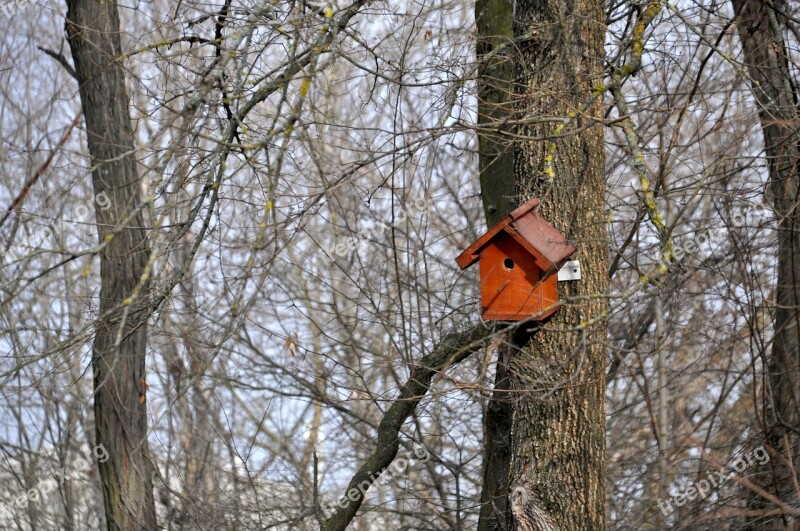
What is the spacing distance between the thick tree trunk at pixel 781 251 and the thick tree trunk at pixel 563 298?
1.37 m

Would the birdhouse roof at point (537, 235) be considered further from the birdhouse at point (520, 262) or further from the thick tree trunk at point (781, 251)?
the thick tree trunk at point (781, 251)

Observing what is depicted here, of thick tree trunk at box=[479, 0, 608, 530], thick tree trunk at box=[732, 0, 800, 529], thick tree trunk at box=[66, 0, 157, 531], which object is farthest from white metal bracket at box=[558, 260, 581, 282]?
thick tree trunk at box=[66, 0, 157, 531]

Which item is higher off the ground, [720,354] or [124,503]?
[720,354]

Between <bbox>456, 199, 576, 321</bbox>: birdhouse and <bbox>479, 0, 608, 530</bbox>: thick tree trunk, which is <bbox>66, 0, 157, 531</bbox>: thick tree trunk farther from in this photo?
<bbox>479, 0, 608, 530</bbox>: thick tree trunk

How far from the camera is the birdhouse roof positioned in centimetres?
400

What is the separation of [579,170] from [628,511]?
3851mm

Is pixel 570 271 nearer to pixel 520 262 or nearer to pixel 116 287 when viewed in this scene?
pixel 520 262

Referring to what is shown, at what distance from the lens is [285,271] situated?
37.4ft

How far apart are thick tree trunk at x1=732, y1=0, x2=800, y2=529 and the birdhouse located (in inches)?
69.7

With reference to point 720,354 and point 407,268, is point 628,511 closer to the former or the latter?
point 720,354

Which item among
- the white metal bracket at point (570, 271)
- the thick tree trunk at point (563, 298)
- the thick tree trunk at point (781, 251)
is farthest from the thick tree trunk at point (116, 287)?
the thick tree trunk at point (781, 251)

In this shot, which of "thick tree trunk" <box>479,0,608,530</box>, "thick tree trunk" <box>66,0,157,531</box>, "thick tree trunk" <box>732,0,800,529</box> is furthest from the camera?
"thick tree trunk" <box>66,0,157,531</box>

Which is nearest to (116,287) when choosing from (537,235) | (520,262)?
(520,262)

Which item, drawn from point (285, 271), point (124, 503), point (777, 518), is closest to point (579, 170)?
point (777, 518)
